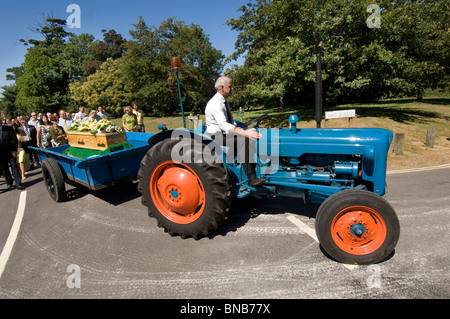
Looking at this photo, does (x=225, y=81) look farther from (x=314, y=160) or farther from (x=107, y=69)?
(x=107, y=69)

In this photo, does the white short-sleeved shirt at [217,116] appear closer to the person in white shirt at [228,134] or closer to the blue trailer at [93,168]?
the person in white shirt at [228,134]

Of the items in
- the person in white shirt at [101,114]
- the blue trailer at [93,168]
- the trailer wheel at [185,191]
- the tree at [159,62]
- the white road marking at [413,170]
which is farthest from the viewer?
the tree at [159,62]

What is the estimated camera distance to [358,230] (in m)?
2.49

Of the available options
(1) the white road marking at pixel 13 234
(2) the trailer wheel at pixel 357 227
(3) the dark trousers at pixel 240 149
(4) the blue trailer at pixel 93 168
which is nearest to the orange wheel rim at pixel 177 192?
(3) the dark trousers at pixel 240 149

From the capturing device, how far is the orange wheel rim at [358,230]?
8.21 feet

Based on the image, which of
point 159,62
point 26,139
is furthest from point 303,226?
point 159,62

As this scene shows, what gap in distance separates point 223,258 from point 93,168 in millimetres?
2516

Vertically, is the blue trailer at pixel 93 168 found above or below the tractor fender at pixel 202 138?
below

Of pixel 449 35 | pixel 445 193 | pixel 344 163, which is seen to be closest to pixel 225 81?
pixel 344 163

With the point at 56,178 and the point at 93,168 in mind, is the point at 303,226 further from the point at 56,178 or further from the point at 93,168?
the point at 56,178

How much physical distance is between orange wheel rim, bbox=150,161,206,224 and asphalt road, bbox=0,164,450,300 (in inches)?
12.6

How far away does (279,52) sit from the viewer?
10062mm

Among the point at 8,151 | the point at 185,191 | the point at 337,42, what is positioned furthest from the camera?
the point at 337,42

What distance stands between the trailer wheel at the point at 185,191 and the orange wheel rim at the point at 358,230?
1.21 metres
